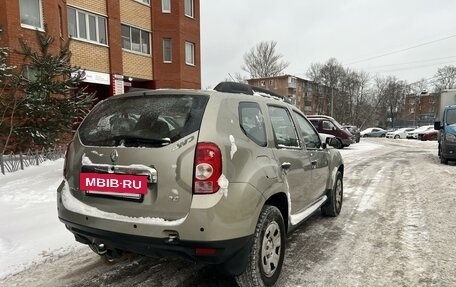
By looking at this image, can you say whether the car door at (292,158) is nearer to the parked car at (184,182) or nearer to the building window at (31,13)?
the parked car at (184,182)

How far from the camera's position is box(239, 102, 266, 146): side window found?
3158mm

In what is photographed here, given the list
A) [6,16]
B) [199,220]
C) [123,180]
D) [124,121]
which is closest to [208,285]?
[199,220]

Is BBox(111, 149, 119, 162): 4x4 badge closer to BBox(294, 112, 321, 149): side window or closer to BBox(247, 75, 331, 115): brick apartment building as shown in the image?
BBox(294, 112, 321, 149): side window

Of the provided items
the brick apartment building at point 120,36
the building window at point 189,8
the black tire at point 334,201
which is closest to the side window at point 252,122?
the black tire at point 334,201

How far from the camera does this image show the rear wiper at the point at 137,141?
2801 mm

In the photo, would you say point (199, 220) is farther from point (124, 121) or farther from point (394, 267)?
point (394, 267)

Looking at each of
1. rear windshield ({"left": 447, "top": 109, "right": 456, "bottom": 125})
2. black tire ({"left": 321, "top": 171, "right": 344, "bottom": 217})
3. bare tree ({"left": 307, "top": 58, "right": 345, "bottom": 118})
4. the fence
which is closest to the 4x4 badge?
black tire ({"left": 321, "top": 171, "right": 344, "bottom": 217})

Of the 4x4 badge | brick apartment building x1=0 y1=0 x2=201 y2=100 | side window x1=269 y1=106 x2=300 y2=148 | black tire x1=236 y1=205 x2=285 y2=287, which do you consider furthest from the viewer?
brick apartment building x1=0 y1=0 x2=201 y2=100

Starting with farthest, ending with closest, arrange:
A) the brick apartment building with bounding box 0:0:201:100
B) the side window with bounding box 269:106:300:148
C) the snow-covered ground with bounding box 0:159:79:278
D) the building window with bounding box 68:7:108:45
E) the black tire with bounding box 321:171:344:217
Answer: the building window with bounding box 68:7:108:45 → the brick apartment building with bounding box 0:0:201:100 → the black tire with bounding box 321:171:344:217 → the snow-covered ground with bounding box 0:159:79:278 → the side window with bounding box 269:106:300:148

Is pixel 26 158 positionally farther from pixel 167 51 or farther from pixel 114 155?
pixel 167 51

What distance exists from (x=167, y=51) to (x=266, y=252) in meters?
19.2

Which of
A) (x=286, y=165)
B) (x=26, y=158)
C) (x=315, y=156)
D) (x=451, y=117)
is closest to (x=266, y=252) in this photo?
(x=286, y=165)

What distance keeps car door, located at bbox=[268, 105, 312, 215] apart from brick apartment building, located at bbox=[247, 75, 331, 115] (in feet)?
204

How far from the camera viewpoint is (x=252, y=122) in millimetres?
3303
